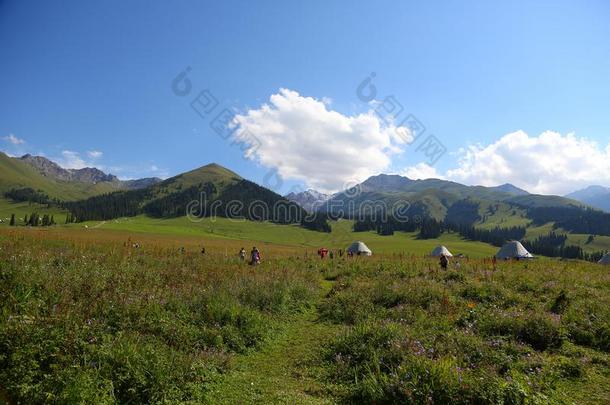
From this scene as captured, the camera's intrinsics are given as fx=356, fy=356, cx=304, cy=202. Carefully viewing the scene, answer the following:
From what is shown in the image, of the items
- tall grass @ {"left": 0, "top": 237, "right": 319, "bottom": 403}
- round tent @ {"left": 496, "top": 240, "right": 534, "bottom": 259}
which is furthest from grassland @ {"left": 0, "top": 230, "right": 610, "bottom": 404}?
round tent @ {"left": 496, "top": 240, "right": 534, "bottom": 259}

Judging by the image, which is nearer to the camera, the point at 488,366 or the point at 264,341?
the point at 488,366

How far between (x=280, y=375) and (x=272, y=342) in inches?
79.0

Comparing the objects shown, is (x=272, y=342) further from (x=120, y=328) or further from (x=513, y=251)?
(x=513, y=251)

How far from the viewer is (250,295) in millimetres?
12406

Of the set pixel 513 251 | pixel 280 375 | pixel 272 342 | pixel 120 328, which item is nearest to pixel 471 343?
pixel 280 375

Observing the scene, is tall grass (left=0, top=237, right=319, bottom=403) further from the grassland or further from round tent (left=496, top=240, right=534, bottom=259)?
round tent (left=496, top=240, right=534, bottom=259)

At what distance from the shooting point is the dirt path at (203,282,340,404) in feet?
22.1

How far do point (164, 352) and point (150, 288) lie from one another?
4785mm

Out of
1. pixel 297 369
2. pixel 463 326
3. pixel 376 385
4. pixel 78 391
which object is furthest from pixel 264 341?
pixel 463 326

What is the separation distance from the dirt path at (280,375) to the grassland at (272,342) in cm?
4

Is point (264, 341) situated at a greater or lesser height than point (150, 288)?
lesser

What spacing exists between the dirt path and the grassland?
4 cm

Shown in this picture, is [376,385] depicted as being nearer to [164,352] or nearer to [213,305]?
[164,352]

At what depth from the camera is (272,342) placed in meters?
9.95
